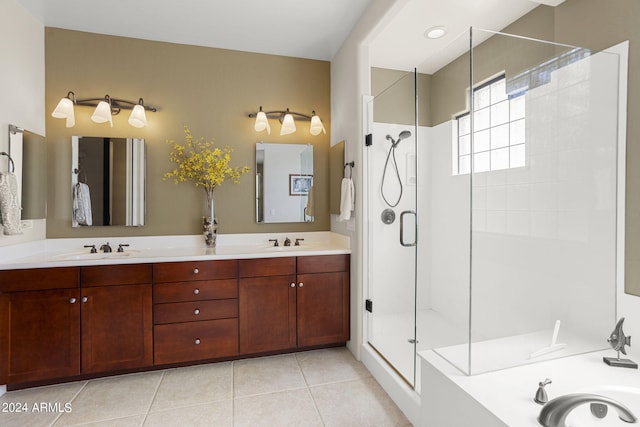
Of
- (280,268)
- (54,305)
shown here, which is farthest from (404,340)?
(54,305)

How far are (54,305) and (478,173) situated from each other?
277 centimetres

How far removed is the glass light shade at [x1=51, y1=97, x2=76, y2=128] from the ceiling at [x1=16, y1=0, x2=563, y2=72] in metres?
0.65

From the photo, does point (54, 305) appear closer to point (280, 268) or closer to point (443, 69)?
point (280, 268)

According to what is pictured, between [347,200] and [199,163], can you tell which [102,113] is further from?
[347,200]

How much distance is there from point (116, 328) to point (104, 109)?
5.67 ft

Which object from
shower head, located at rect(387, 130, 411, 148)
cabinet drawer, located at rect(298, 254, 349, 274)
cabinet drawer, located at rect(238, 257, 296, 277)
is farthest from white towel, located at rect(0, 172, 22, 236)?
shower head, located at rect(387, 130, 411, 148)

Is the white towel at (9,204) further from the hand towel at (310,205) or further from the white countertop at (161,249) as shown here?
the hand towel at (310,205)

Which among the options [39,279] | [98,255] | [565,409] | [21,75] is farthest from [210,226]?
[565,409]

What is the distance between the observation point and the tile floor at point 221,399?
6.10 feet

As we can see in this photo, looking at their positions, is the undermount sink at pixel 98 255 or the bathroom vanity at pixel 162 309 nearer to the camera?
the bathroom vanity at pixel 162 309

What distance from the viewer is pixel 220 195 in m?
2.98

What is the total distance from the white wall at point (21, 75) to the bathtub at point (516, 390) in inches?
113

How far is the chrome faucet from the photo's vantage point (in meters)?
1.04

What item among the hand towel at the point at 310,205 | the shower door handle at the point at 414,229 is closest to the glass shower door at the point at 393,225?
the shower door handle at the point at 414,229
